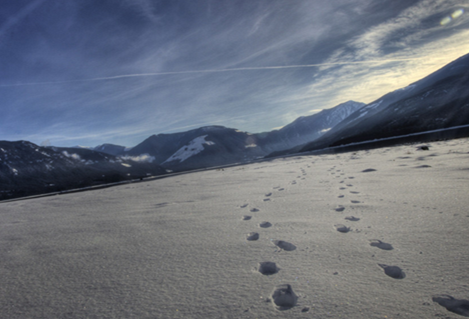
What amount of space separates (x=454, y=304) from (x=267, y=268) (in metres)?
1.38

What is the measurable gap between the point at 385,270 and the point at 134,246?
3.00 m

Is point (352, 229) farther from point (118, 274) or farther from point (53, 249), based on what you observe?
point (53, 249)

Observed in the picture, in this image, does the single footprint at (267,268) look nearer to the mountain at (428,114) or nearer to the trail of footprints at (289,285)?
the trail of footprints at (289,285)

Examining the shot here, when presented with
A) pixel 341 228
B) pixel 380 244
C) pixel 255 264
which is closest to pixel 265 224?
pixel 341 228

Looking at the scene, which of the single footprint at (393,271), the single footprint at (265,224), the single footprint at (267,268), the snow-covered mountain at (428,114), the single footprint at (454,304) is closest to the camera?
the single footprint at (454,304)

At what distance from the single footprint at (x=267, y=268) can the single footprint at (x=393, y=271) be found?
961 mm

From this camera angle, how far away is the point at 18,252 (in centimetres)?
313

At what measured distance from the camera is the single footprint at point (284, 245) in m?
2.60

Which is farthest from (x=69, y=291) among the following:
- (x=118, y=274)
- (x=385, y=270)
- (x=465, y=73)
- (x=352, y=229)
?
(x=465, y=73)

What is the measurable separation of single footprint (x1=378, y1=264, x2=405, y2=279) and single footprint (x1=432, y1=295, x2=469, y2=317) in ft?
0.94

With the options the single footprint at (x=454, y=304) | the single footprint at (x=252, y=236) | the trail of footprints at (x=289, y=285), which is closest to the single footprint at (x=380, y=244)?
the trail of footprints at (x=289, y=285)

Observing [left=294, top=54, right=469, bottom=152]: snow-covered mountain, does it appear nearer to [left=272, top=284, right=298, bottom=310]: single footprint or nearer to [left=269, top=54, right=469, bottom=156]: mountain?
[left=269, top=54, right=469, bottom=156]: mountain

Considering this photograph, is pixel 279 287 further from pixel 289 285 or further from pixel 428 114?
pixel 428 114

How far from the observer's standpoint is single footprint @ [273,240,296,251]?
260 centimetres
